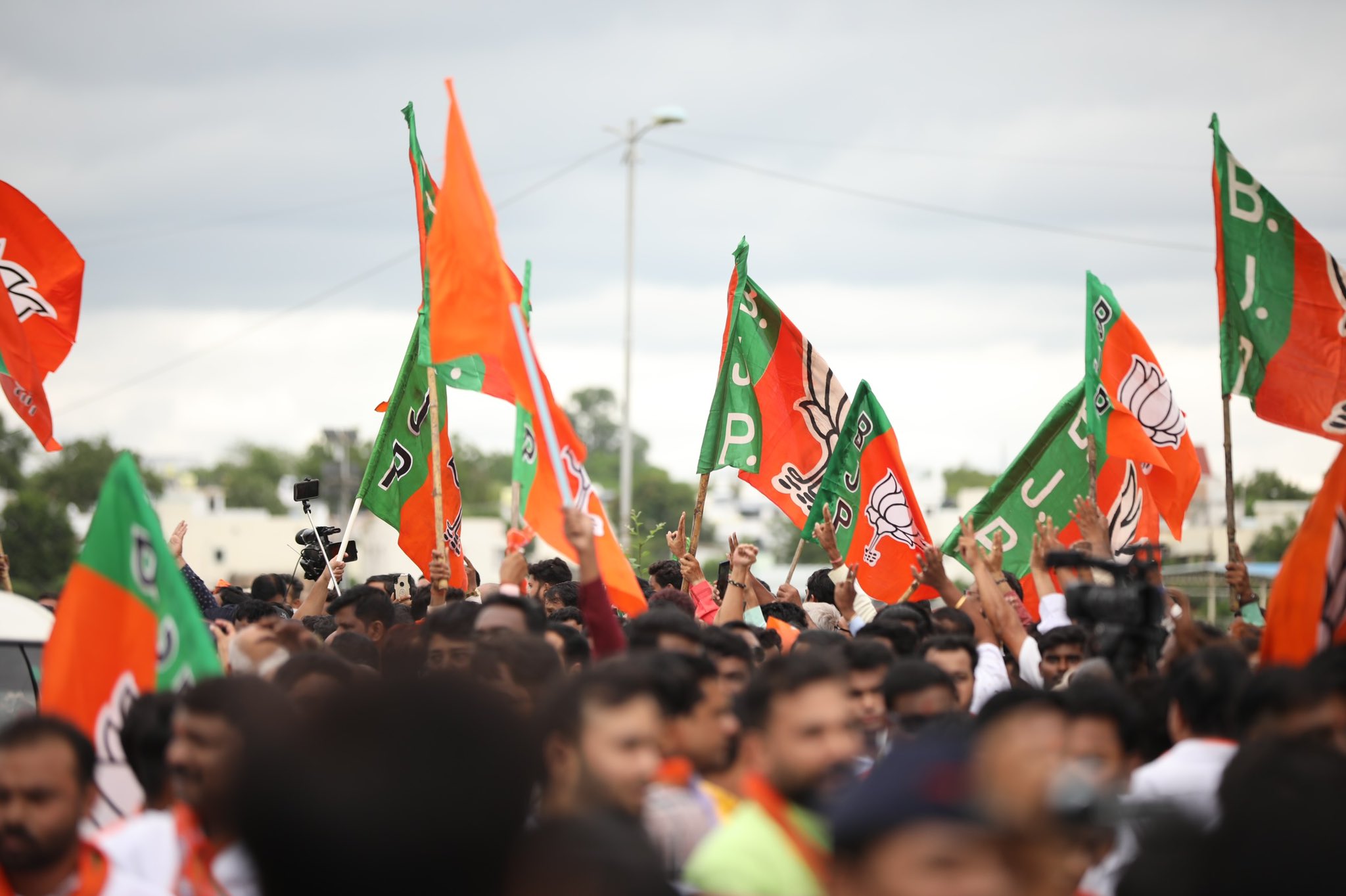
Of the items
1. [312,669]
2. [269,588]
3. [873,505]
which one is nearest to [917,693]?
[312,669]

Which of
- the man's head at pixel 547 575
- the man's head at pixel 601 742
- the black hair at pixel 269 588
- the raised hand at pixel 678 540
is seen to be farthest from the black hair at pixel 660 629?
the black hair at pixel 269 588

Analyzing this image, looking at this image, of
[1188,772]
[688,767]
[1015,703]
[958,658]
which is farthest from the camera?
[958,658]

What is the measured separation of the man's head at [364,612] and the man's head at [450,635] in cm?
194

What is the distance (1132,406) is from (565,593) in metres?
4.16

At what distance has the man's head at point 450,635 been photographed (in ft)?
20.0

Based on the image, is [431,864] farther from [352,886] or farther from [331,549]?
[331,549]

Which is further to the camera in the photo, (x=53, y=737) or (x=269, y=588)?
(x=269, y=588)

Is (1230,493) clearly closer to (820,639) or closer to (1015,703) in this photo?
(820,639)

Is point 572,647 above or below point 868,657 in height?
below

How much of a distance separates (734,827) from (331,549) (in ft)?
24.6

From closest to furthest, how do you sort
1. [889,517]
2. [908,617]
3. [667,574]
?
[908,617], [889,517], [667,574]

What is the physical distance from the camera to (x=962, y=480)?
121875mm

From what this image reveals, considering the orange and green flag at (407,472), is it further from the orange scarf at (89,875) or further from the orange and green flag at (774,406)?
the orange scarf at (89,875)

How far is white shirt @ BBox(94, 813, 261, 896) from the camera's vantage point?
3822mm
